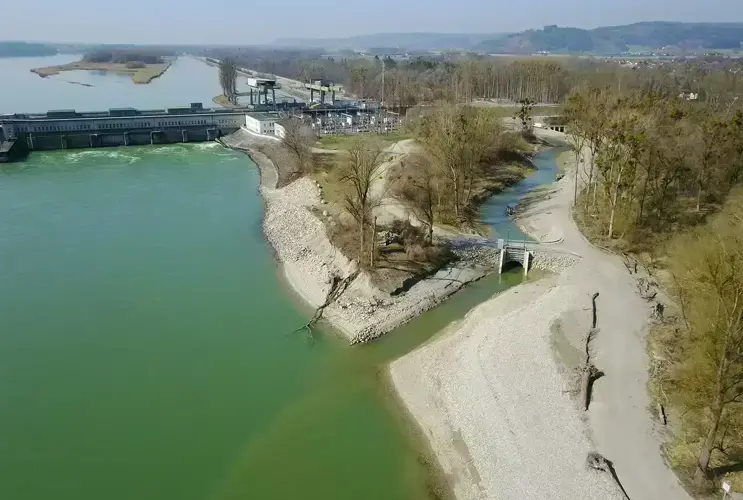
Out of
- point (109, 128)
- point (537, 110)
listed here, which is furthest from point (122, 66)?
point (537, 110)

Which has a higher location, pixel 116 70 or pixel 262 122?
pixel 116 70

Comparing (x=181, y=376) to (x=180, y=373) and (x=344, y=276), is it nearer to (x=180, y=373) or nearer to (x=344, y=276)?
(x=180, y=373)

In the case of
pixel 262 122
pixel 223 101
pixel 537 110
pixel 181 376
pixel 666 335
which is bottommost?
pixel 181 376

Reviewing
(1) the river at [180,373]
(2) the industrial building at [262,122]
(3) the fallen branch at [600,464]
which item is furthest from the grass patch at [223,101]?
(3) the fallen branch at [600,464]

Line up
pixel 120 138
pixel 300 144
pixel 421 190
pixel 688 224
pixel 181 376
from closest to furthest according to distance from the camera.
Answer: pixel 181 376
pixel 688 224
pixel 421 190
pixel 300 144
pixel 120 138

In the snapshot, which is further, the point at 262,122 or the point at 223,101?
the point at 223,101

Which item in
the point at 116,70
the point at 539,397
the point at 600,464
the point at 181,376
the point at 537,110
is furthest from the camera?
the point at 116,70

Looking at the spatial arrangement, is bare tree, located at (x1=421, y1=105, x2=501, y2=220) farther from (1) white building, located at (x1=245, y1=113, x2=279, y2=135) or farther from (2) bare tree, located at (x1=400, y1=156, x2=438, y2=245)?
(1) white building, located at (x1=245, y1=113, x2=279, y2=135)

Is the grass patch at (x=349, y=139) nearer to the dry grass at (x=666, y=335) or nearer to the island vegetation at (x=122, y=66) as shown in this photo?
the dry grass at (x=666, y=335)
